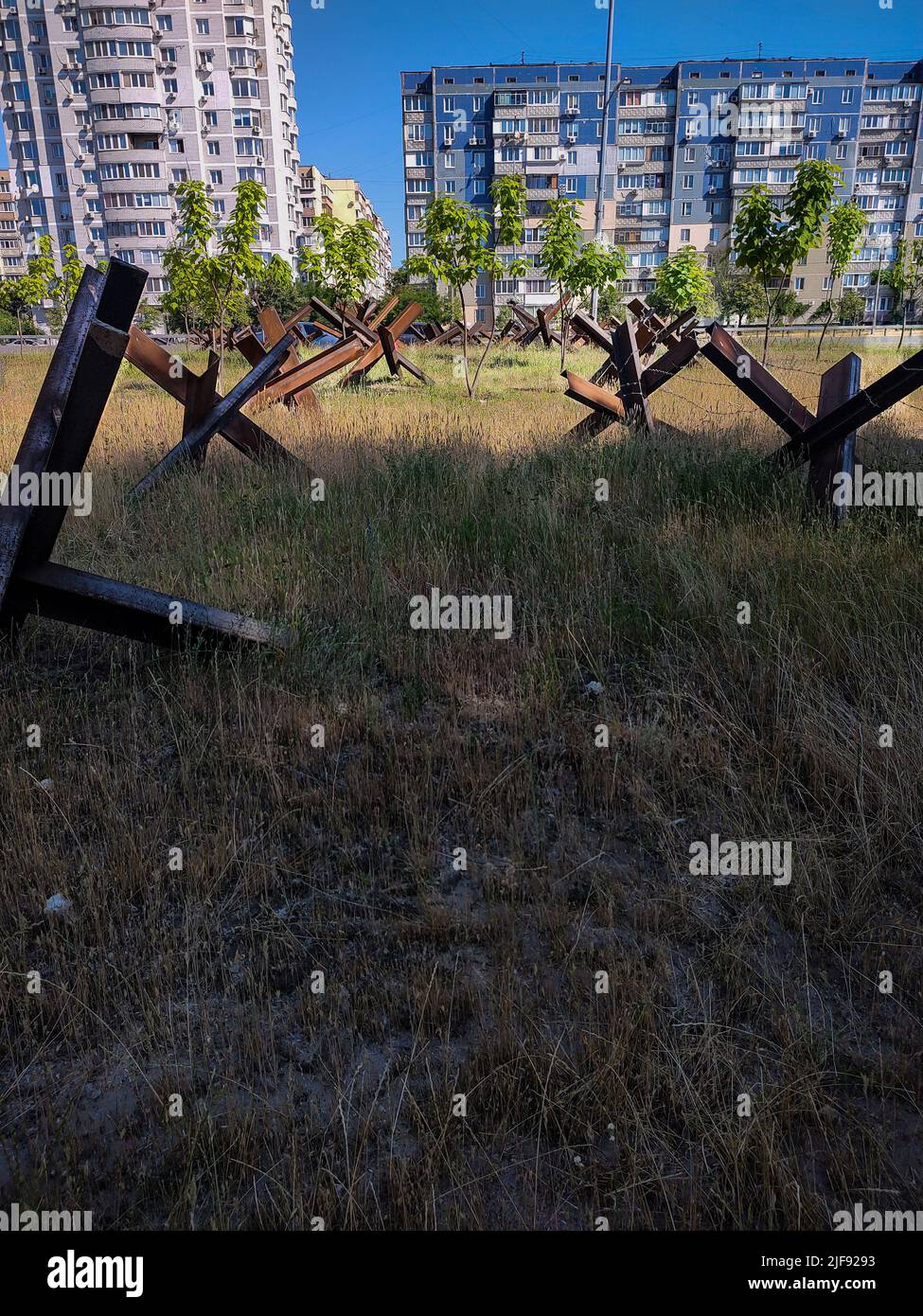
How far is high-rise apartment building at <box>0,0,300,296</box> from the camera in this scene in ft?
227

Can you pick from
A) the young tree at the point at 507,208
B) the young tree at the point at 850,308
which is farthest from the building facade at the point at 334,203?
the young tree at the point at 507,208

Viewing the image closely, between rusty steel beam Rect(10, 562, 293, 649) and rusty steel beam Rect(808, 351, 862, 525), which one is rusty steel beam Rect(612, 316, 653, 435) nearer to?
rusty steel beam Rect(808, 351, 862, 525)

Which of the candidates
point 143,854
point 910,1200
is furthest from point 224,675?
point 910,1200

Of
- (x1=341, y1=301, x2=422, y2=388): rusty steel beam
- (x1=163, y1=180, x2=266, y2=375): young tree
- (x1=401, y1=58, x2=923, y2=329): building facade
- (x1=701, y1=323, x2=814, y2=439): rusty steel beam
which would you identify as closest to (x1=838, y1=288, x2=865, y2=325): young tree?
(x1=401, y1=58, x2=923, y2=329): building facade

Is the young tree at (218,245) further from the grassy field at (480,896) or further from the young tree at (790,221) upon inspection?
the grassy field at (480,896)

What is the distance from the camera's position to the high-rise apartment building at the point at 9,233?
100 meters

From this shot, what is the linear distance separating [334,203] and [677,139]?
159 ft

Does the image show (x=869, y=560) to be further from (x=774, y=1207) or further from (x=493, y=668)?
(x=774, y=1207)

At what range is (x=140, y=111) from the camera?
229 feet

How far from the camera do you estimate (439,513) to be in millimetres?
5137

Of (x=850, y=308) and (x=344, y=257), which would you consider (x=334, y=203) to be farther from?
(x=344, y=257)

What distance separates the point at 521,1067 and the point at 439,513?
12.7ft

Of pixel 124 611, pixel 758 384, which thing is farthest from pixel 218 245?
pixel 124 611

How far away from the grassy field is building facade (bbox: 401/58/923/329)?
84.4 metres
